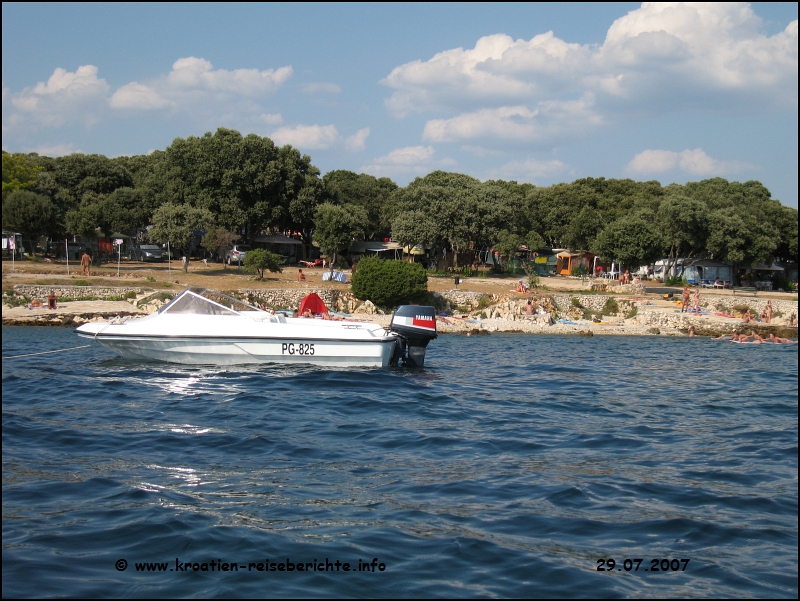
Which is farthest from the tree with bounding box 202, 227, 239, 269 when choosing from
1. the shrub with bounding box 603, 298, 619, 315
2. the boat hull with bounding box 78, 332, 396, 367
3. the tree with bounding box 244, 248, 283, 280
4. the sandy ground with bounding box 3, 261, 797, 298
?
the boat hull with bounding box 78, 332, 396, 367

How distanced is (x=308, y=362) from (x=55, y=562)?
9943 millimetres

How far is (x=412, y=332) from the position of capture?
1602cm

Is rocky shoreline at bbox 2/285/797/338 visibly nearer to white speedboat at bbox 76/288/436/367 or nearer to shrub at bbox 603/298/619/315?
shrub at bbox 603/298/619/315

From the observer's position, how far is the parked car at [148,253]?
49375mm

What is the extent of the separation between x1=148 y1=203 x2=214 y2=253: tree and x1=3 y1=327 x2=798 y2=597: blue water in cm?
2687

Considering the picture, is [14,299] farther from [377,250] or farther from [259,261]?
[377,250]

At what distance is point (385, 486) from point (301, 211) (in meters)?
44.9

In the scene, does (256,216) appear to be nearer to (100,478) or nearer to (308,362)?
(308,362)

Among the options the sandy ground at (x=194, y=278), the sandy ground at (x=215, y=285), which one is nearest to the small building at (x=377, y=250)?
the sandy ground at (x=194, y=278)

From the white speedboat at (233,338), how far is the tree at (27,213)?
28927 mm

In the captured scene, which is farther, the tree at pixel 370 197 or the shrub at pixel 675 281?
the tree at pixel 370 197

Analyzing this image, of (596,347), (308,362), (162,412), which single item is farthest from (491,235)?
(162,412)

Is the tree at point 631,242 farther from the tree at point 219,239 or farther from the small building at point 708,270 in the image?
the tree at point 219,239

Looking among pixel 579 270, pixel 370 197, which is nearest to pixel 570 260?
pixel 579 270
